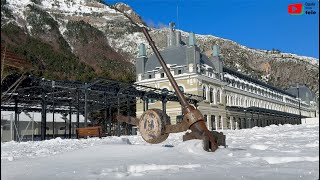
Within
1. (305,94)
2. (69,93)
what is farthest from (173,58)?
(305,94)

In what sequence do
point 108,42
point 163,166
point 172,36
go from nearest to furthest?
1. point 163,166
2. point 172,36
3. point 108,42

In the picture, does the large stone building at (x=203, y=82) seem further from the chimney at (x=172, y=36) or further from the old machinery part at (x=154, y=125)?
the old machinery part at (x=154, y=125)

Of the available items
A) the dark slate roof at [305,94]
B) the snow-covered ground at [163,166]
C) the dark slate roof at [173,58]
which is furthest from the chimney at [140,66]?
the dark slate roof at [305,94]

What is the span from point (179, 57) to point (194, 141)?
125ft

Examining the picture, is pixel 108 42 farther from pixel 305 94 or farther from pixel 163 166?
pixel 163 166

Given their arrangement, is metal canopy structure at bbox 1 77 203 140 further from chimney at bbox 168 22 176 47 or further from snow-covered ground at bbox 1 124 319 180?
chimney at bbox 168 22 176 47

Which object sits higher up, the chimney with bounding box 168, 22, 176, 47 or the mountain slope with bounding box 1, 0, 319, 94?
the mountain slope with bounding box 1, 0, 319, 94

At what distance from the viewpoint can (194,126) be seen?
902 cm

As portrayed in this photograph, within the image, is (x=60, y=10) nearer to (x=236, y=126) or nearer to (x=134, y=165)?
(x=236, y=126)

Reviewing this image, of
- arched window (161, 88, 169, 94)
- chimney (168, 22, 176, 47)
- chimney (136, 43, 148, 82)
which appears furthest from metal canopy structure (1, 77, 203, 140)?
chimney (168, 22, 176, 47)

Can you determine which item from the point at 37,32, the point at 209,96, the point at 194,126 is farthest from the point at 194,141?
the point at 37,32

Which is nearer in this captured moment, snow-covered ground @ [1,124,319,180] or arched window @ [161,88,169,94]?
snow-covered ground @ [1,124,319,180]

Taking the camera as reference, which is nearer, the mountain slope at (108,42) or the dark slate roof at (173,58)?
the dark slate roof at (173,58)

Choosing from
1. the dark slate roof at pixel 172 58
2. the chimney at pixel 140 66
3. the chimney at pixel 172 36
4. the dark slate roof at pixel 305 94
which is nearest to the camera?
A: the dark slate roof at pixel 172 58
